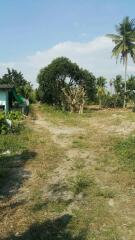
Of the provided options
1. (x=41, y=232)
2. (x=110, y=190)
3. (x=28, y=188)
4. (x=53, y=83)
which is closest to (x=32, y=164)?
(x=28, y=188)

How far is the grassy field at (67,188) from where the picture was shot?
820cm

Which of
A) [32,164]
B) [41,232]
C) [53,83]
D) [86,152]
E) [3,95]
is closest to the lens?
[41,232]

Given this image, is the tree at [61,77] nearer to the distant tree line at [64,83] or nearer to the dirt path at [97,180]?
the distant tree line at [64,83]

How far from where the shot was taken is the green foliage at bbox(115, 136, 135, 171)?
45.2 ft

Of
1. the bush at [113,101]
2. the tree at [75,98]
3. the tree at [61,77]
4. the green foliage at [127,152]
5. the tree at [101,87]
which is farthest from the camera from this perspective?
the bush at [113,101]

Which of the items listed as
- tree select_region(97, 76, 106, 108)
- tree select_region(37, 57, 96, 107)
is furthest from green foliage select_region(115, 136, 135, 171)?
tree select_region(97, 76, 106, 108)

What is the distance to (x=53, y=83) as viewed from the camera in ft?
152

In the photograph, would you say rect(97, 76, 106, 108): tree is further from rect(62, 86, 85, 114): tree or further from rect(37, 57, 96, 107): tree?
rect(62, 86, 85, 114): tree

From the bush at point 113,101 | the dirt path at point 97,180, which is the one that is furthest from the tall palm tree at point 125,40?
the dirt path at point 97,180

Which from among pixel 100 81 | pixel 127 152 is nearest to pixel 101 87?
pixel 100 81

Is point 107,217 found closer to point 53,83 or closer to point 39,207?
point 39,207

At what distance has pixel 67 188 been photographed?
36.5ft

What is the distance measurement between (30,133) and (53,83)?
83.3 feet

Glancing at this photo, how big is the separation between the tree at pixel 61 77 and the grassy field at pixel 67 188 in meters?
26.9
